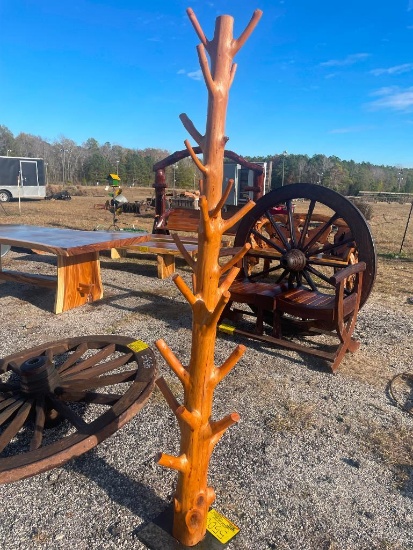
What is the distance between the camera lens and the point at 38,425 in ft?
7.00

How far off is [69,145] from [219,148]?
91784 millimetres

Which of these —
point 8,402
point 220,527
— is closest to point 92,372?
point 8,402

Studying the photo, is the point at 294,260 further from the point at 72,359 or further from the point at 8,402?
the point at 8,402

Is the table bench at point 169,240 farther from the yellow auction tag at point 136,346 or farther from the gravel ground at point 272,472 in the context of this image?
the yellow auction tag at point 136,346

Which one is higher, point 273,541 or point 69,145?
point 69,145

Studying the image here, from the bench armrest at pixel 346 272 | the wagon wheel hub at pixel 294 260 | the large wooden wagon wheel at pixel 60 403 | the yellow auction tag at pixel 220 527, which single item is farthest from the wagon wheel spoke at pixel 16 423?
the wagon wheel hub at pixel 294 260

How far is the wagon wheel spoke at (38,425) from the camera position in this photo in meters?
1.99

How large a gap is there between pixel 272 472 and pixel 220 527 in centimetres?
51

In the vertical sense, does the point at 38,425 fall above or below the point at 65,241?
below

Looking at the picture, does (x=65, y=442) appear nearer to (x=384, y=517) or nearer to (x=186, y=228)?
(x=384, y=517)

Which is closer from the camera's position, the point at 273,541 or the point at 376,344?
the point at 273,541

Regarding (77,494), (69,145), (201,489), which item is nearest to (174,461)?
(201,489)

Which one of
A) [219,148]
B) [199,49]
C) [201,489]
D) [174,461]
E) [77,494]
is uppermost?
[199,49]

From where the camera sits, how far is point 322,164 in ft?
222
